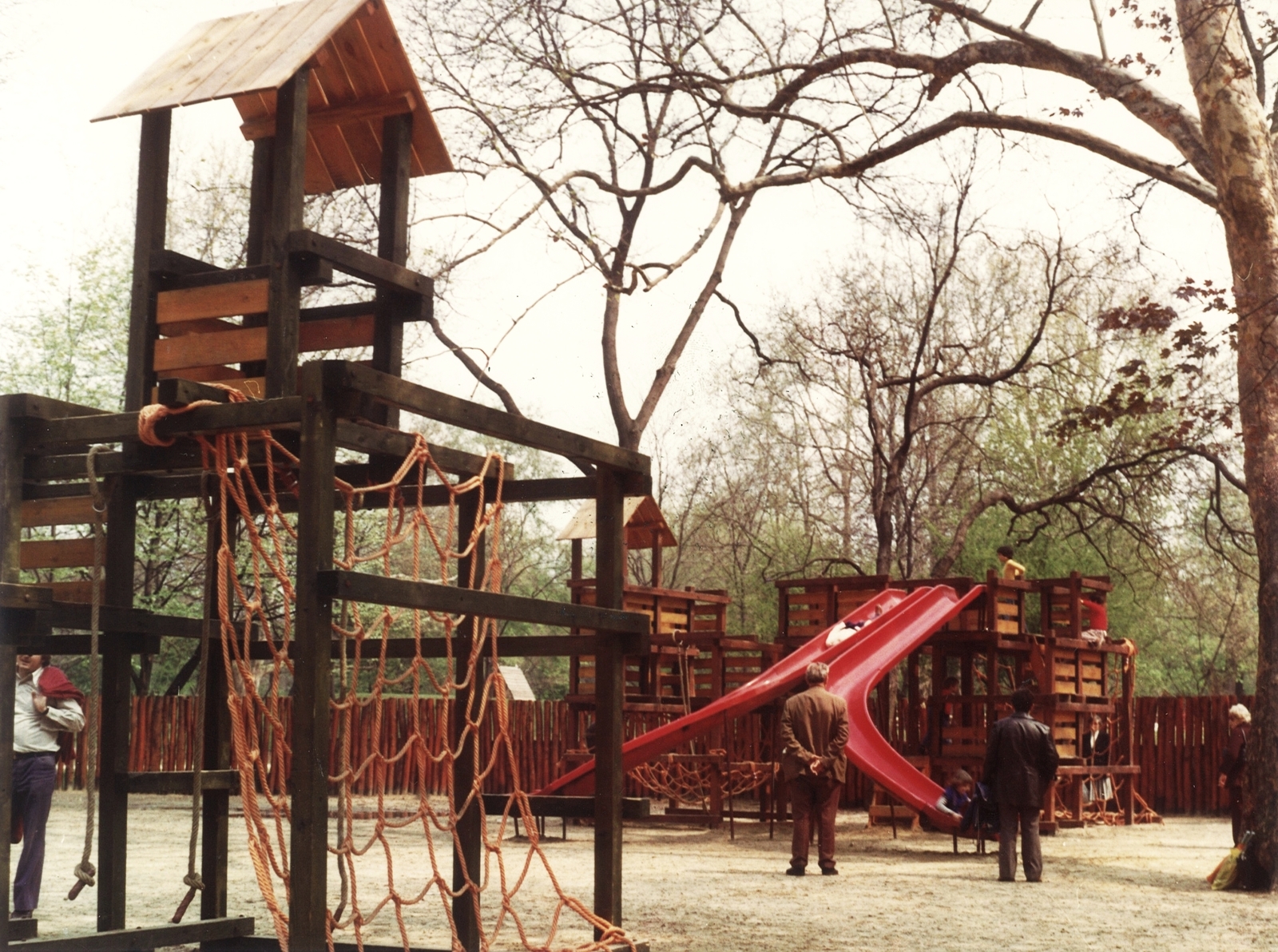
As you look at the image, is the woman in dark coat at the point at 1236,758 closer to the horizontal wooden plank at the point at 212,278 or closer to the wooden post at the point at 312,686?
the horizontal wooden plank at the point at 212,278

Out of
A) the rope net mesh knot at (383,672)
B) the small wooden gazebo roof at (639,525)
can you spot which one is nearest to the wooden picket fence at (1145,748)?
the small wooden gazebo roof at (639,525)

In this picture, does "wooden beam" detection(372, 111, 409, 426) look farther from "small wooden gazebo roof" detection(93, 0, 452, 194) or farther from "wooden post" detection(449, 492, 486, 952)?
"wooden post" detection(449, 492, 486, 952)

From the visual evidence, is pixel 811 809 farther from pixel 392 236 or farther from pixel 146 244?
pixel 146 244

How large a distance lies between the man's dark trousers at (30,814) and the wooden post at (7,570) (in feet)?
10.2

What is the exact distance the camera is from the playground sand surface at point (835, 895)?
9258 millimetres

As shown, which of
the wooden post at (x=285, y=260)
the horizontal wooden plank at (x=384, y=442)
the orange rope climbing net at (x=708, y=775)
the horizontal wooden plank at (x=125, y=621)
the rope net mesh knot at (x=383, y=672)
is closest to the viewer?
the rope net mesh knot at (x=383, y=672)

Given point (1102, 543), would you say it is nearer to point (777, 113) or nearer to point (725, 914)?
point (777, 113)

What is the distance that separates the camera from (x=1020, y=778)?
12695 millimetres

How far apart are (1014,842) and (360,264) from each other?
8669 millimetres

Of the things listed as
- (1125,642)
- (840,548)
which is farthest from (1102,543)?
(1125,642)

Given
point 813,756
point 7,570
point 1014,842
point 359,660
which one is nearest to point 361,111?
point 359,660

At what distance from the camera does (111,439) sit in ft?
20.5

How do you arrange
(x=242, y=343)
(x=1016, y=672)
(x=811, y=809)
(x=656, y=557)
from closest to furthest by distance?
1. (x=242, y=343)
2. (x=811, y=809)
3. (x=1016, y=672)
4. (x=656, y=557)

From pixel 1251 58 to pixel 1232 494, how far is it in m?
24.9
